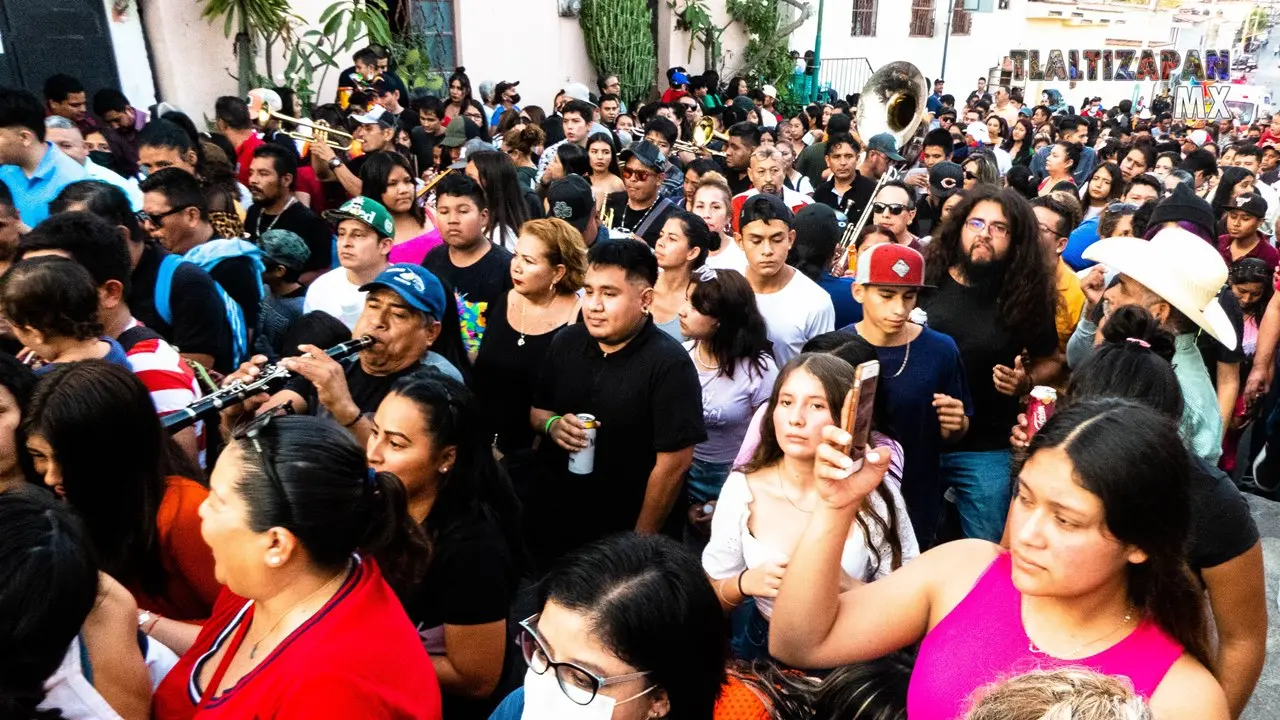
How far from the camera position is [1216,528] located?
2098mm

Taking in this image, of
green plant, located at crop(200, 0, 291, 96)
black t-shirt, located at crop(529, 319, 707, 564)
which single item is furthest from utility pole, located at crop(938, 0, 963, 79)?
black t-shirt, located at crop(529, 319, 707, 564)

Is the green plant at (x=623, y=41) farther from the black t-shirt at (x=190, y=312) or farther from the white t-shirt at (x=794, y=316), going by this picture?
the black t-shirt at (x=190, y=312)

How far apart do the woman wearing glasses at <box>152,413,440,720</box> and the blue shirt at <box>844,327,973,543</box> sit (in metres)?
2.02

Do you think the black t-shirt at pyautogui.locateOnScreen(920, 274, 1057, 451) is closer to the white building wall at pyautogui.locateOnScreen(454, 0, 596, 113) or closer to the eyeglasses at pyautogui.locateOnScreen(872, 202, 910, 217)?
the eyeglasses at pyautogui.locateOnScreen(872, 202, 910, 217)

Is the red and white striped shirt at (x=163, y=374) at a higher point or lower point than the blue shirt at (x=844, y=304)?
higher

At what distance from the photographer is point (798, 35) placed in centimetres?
2111

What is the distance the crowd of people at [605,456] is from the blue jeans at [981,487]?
0.05ft

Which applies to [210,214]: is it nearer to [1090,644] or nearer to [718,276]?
[718,276]

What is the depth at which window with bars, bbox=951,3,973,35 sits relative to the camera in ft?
85.9

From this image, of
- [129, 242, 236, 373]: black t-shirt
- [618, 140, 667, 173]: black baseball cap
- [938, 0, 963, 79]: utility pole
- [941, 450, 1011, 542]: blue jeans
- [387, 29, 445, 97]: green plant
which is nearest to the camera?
[129, 242, 236, 373]: black t-shirt

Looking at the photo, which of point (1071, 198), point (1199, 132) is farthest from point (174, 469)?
point (1199, 132)

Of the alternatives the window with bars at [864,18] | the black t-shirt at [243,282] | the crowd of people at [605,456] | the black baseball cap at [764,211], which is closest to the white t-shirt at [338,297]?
the crowd of people at [605,456]

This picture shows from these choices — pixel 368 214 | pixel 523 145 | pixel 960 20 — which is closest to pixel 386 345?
pixel 368 214

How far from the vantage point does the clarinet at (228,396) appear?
2.70 meters
